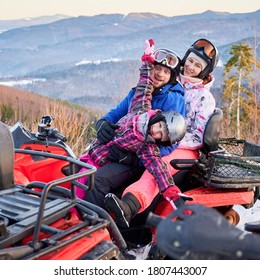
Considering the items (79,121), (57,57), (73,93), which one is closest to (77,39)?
(57,57)

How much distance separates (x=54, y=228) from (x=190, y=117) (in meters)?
2.28

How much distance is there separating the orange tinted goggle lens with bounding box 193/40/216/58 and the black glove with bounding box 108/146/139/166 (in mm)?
1169

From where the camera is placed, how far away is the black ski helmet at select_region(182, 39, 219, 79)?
14.7 feet

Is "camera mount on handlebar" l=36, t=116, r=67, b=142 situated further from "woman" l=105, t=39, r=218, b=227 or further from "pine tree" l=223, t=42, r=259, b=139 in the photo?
"pine tree" l=223, t=42, r=259, b=139

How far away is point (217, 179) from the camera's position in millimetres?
3912

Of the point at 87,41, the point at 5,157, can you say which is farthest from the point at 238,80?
the point at 87,41

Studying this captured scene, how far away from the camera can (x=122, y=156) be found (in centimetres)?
408

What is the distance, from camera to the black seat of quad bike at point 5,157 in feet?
9.27

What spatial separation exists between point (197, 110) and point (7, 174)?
207 centimetres

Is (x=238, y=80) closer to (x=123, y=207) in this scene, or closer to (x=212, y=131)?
(x=212, y=131)

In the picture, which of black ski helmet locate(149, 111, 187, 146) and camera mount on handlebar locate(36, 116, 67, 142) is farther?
camera mount on handlebar locate(36, 116, 67, 142)

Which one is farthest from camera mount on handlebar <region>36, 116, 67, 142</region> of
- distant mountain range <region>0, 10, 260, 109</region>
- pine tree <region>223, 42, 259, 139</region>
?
distant mountain range <region>0, 10, 260, 109</region>

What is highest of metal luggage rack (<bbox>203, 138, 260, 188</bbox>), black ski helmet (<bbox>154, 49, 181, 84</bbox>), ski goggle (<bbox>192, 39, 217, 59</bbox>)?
ski goggle (<bbox>192, 39, 217, 59</bbox>)
